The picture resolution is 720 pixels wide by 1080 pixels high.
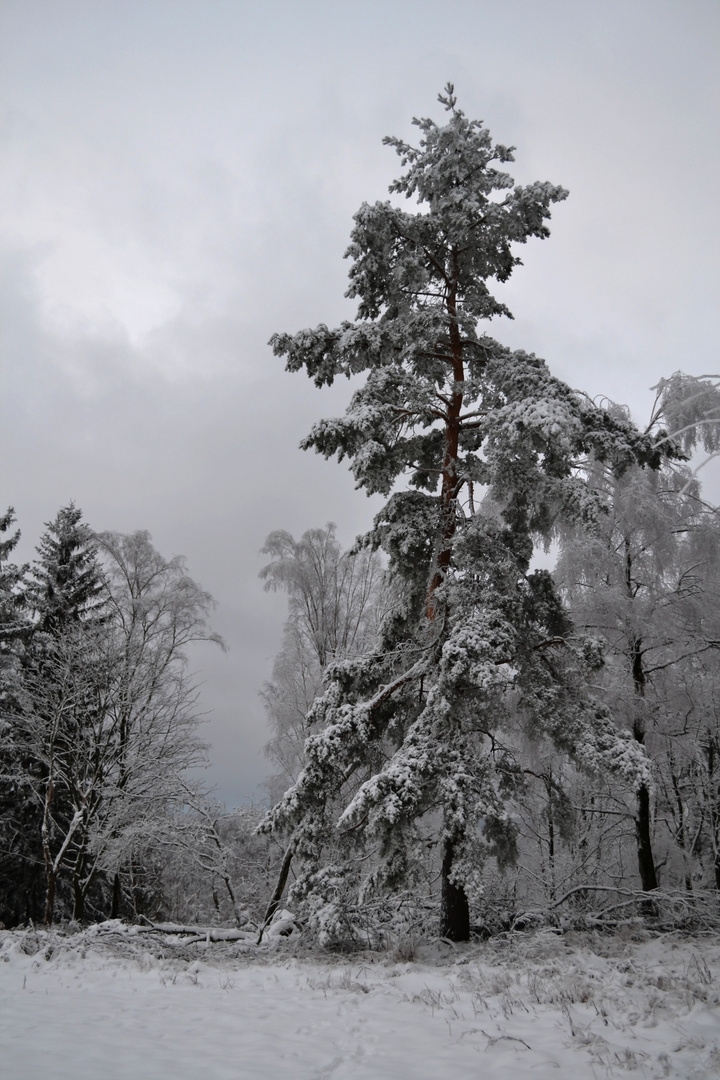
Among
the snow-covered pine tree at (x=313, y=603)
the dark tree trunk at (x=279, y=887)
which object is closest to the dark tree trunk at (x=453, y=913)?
the dark tree trunk at (x=279, y=887)

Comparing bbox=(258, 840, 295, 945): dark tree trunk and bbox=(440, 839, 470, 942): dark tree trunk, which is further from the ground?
bbox=(440, 839, 470, 942): dark tree trunk

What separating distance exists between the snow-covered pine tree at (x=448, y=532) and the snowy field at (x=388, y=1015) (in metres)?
1.24

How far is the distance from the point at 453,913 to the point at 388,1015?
3.70 meters

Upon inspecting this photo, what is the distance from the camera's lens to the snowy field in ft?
13.1

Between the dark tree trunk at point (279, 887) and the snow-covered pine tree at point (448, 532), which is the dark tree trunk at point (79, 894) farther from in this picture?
the snow-covered pine tree at point (448, 532)

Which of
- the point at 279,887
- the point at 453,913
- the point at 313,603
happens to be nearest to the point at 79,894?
the point at 279,887

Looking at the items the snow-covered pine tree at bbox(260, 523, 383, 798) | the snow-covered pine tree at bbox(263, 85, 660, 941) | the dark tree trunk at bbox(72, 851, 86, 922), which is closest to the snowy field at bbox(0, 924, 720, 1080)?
the snow-covered pine tree at bbox(263, 85, 660, 941)

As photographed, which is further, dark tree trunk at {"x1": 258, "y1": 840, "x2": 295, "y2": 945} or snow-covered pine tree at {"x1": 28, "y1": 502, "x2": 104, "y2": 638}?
snow-covered pine tree at {"x1": 28, "y1": 502, "x2": 104, "y2": 638}

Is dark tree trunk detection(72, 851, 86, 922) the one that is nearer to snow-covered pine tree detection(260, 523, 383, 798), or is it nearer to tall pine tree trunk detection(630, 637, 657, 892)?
snow-covered pine tree detection(260, 523, 383, 798)

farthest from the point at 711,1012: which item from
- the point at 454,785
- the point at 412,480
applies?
the point at 412,480

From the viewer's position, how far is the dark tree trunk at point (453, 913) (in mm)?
8750

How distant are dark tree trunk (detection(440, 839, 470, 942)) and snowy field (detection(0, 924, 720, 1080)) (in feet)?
1.24

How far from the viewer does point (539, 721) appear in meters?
8.95

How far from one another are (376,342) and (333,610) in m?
10.2
